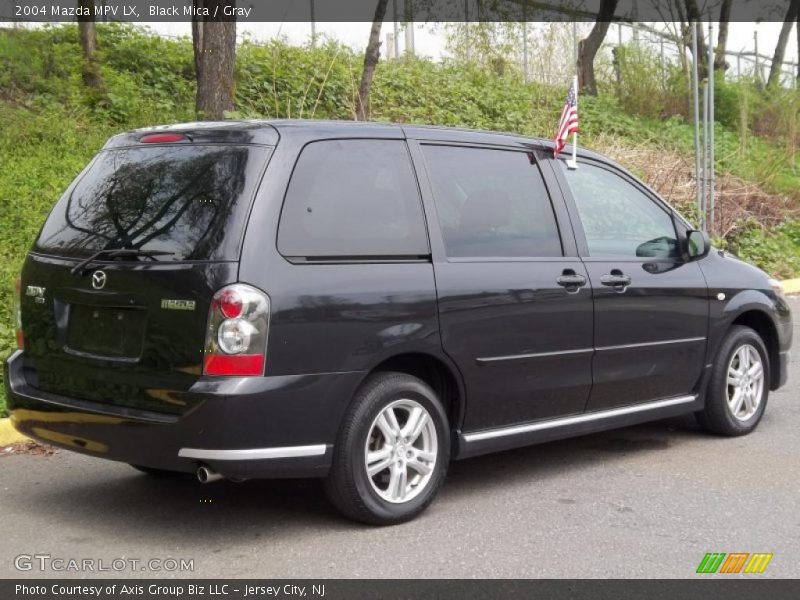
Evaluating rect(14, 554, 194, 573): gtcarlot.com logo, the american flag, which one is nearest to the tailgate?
rect(14, 554, 194, 573): gtcarlot.com logo

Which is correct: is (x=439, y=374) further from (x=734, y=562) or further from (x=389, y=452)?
(x=734, y=562)

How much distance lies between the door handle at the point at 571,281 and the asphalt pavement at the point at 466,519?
103 cm

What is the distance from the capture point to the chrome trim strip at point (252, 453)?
4.46 metres

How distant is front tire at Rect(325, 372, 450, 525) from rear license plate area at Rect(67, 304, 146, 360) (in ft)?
3.14

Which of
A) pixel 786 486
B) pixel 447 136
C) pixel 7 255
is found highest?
pixel 447 136

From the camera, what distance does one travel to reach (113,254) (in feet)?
15.9

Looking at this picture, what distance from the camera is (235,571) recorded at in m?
4.41

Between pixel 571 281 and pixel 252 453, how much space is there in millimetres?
2057

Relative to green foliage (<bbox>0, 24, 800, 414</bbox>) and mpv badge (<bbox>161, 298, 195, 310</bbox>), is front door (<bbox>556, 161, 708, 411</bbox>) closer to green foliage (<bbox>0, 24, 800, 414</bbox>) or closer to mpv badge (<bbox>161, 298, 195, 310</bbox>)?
→ mpv badge (<bbox>161, 298, 195, 310</bbox>)

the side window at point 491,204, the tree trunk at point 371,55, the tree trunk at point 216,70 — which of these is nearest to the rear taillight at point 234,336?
the side window at point 491,204

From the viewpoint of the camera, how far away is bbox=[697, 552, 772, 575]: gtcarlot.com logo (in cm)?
452
